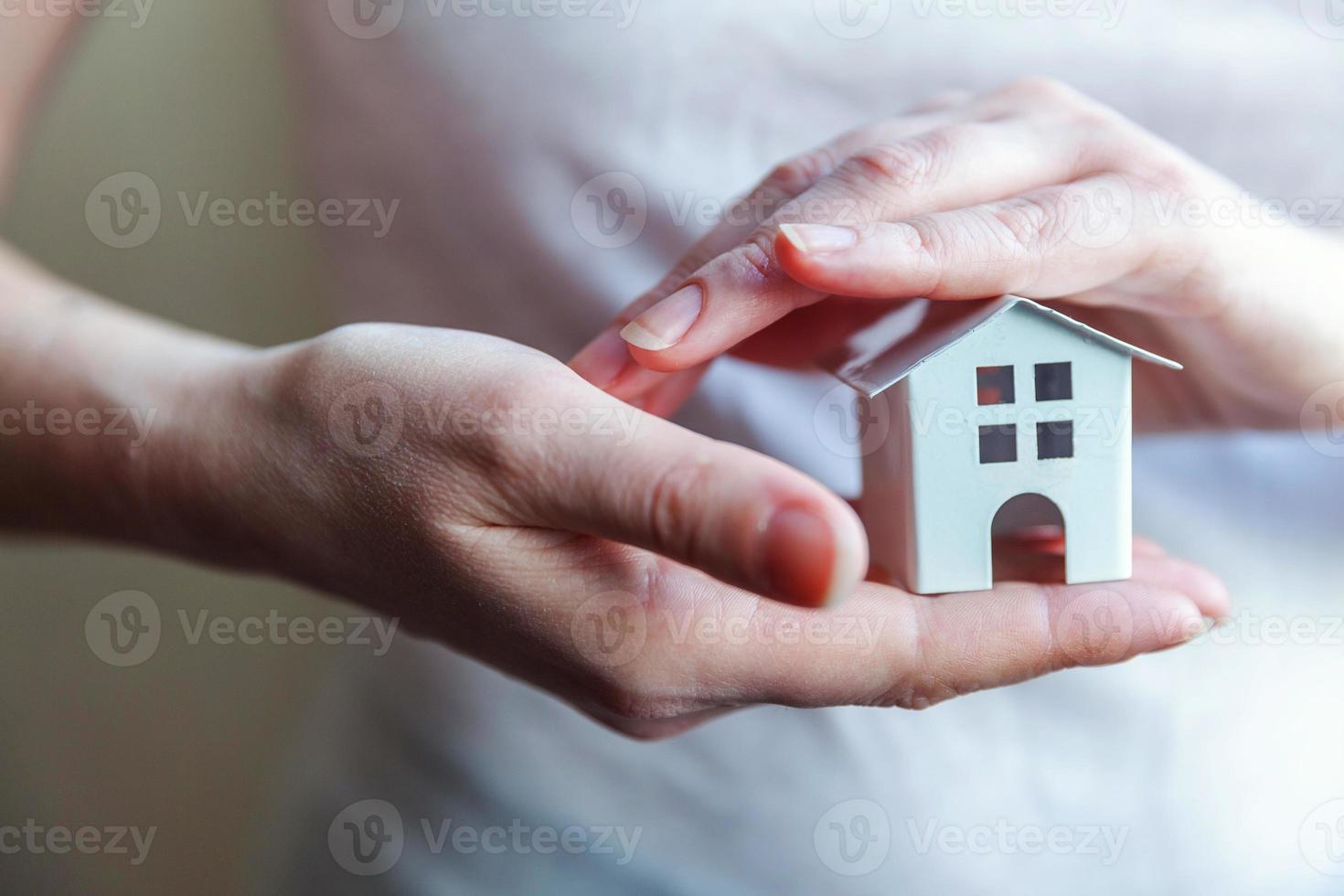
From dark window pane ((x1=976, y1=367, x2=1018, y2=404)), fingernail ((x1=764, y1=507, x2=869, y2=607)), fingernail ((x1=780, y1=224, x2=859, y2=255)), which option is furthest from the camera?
dark window pane ((x1=976, y1=367, x2=1018, y2=404))

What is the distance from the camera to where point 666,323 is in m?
0.84

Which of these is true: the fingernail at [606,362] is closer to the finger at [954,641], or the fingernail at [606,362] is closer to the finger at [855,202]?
the finger at [855,202]

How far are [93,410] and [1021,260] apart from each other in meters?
0.94

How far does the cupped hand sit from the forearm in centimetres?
11

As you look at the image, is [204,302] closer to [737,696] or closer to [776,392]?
[776,392]

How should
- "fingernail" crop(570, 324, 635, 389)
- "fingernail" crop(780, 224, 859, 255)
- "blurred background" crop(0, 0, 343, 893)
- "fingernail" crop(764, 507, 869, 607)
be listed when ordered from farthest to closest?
"blurred background" crop(0, 0, 343, 893)
"fingernail" crop(570, 324, 635, 389)
"fingernail" crop(780, 224, 859, 255)
"fingernail" crop(764, 507, 869, 607)

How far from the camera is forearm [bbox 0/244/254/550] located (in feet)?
3.29

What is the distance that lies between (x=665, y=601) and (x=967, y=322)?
1.14 ft

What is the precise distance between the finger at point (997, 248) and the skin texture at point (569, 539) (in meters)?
0.13

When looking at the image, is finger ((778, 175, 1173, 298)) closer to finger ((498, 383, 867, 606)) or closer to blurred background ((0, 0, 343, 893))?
finger ((498, 383, 867, 606))

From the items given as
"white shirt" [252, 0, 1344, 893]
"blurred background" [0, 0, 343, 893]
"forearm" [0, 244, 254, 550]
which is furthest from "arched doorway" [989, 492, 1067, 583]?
"blurred background" [0, 0, 343, 893]

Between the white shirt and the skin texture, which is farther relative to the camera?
the white shirt

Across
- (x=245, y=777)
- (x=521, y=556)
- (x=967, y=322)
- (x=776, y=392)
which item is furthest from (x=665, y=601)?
(x=245, y=777)

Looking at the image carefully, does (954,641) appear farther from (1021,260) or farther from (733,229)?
(733,229)
